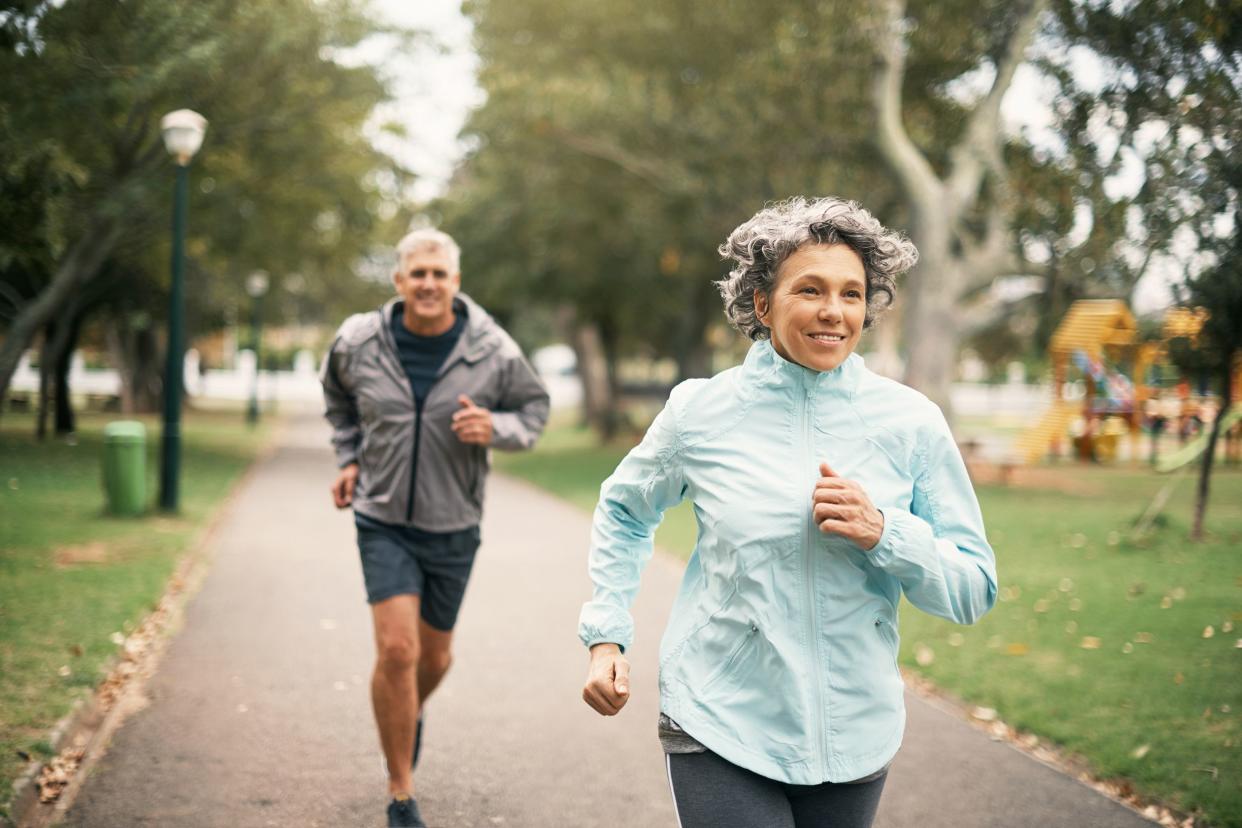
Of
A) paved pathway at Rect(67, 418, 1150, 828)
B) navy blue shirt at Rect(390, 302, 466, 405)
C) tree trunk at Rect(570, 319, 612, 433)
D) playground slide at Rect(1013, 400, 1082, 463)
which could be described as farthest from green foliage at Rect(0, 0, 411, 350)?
playground slide at Rect(1013, 400, 1082, 463)

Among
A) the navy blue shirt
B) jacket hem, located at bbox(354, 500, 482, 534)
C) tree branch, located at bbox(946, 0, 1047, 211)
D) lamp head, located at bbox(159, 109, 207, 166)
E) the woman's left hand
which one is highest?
tree branch, located at bbox(946, 0, 1047, 211)

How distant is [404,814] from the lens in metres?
4.21

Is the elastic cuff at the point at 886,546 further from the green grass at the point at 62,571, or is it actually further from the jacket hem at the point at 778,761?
the green grass at the point at 62,571

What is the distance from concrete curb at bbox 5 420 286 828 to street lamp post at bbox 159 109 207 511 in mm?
3196

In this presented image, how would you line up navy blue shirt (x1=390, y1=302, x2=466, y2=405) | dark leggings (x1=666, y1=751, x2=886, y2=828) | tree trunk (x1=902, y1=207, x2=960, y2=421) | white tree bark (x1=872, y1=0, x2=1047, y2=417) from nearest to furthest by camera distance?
1. dark leggings (x1=666, y1=751, x2=886, y2=828)
2. navy blue shirt (x1=390, y1=302, x2=466, y2=405)
3. white tree bark (x1=872, y1=0, x2=1047, y2=417)
4. tree trunk (x1=902, y1=207, x2=960, y2=421)

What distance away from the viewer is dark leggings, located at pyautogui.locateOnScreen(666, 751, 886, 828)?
2328mm

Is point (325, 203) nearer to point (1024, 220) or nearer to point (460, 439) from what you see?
point (1024, 220)

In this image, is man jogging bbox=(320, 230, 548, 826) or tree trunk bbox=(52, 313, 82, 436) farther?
tree trunk bbox=(52, 313, 82, 436)

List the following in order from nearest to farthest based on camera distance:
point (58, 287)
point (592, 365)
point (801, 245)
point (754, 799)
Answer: point (754, 799)
point (801, 245)
point (58, 287)
point (592, 365)

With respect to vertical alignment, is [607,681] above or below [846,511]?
below

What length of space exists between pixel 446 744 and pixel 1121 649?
13.7 ft

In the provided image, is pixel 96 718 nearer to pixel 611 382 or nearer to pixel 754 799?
pixel 754 799

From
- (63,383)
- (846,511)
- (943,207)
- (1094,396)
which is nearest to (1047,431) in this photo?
(1094,396)

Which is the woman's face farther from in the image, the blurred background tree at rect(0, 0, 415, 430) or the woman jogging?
the blurred background tree at rect(0, 0, 415, 430)
